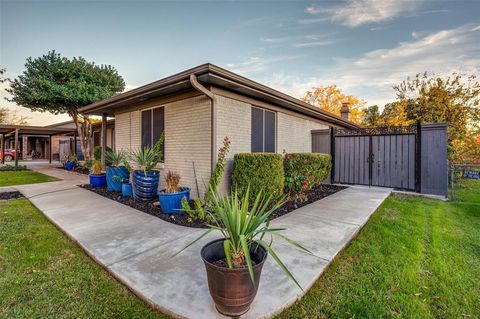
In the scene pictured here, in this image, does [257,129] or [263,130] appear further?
[263,130]

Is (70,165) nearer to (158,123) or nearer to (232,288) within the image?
(158,123)

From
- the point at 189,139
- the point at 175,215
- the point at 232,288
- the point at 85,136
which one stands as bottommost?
the point at 175,215

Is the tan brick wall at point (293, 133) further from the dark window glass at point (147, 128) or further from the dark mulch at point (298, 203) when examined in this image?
the dark window glass at point (147, 128)

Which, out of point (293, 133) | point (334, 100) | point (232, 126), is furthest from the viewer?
point (334, 100)

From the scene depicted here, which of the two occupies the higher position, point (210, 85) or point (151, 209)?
point (210, 85)

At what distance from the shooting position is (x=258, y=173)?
16.7ft

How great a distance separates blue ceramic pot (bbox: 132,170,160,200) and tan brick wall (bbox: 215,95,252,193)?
70.1 inches

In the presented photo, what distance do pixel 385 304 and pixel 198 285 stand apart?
5.70 ft

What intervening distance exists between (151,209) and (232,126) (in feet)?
8.69

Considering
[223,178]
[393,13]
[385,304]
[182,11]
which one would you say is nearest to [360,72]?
[393,13]

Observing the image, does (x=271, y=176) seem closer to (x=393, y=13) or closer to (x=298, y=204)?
(x=298, y=204)

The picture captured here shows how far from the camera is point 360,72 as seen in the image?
10258mm

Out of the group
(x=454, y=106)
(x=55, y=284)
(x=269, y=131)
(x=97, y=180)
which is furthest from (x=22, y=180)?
(x=454, y=106)

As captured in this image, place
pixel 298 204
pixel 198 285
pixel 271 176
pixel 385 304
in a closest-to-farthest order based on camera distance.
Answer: pixel 385 304, pixel 198 285, pixel 271 176, pixel 298 204
